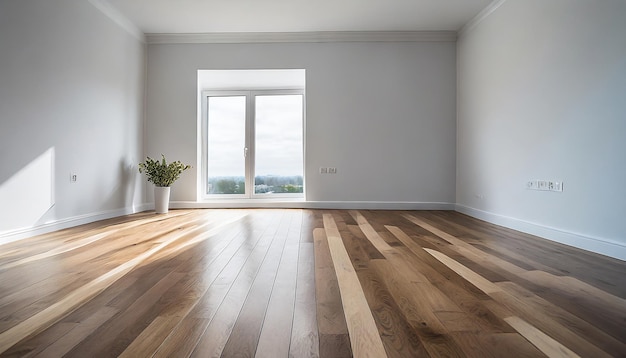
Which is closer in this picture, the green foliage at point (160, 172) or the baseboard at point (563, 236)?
the baseboard at point (563, 236)

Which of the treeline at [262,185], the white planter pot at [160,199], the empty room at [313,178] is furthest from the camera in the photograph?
the treeline at [262,185]

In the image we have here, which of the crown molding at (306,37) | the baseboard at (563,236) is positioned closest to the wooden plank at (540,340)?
the baseboard at (563,236)

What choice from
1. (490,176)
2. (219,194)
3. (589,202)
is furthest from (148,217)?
(589,202)

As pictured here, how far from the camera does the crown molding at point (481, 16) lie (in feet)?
15.1

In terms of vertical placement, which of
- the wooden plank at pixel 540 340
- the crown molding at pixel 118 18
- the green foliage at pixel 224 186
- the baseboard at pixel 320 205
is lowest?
the wooden plank at pixel 540 340

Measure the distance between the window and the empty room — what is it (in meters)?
0.04

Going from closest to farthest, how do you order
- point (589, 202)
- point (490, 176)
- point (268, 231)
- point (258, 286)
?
point (258, 286), point (589, 202), point (268, 231), point (490, 176)

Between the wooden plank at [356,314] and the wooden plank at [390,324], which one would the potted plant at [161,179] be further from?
the wooden plank at [390,324]

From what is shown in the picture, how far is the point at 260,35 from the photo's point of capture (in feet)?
19.2

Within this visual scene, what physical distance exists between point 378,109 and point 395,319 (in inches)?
189

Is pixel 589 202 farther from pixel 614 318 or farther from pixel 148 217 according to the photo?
pixel 148 217

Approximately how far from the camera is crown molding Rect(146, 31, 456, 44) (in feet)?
19.1

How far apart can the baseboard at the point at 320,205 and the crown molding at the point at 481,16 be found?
8.94ft

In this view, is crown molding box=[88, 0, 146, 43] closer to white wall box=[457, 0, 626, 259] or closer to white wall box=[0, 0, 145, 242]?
white wall box=[0, 0, 145, 242]
